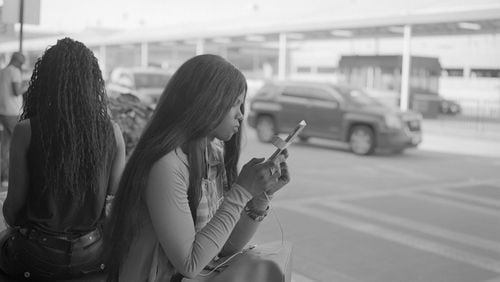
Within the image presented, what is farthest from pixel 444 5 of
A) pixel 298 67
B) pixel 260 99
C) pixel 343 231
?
pixel 298 67

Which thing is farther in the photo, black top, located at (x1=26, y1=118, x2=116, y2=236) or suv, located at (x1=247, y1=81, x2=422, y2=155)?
suv, located at (x1=247, y1=81, x2=422, y2=155)

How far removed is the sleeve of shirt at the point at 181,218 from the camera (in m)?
2.04

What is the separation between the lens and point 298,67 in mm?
50781

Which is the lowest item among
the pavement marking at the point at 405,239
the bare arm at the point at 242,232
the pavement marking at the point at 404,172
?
the pavement marking at the point at 405,239

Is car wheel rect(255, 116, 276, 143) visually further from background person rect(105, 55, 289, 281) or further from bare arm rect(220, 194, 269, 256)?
background person rect(105, 55, 289, 281)

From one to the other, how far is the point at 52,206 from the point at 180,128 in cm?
82

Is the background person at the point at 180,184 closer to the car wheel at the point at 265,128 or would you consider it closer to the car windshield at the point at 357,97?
the car windshield at the point at 357,97

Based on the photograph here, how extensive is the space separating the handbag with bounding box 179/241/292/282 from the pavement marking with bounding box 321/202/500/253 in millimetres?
4562

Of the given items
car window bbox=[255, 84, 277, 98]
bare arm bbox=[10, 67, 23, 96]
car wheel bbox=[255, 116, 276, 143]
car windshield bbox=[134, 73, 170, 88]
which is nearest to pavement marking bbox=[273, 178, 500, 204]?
bare arm bbox=[10, 67, 23, 96]

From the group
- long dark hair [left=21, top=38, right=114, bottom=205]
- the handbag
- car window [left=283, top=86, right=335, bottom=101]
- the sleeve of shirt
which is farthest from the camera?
car window [left=283, top=86, right=335, bottom=101]

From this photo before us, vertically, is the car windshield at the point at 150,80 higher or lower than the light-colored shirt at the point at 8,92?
higher

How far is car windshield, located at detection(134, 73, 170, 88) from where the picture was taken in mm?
18956

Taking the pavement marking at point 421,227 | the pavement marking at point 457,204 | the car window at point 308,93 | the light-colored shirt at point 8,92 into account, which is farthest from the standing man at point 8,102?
the car window at point 308,93

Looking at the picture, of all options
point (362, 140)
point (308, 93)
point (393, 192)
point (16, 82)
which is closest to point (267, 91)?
point (308, 93)
